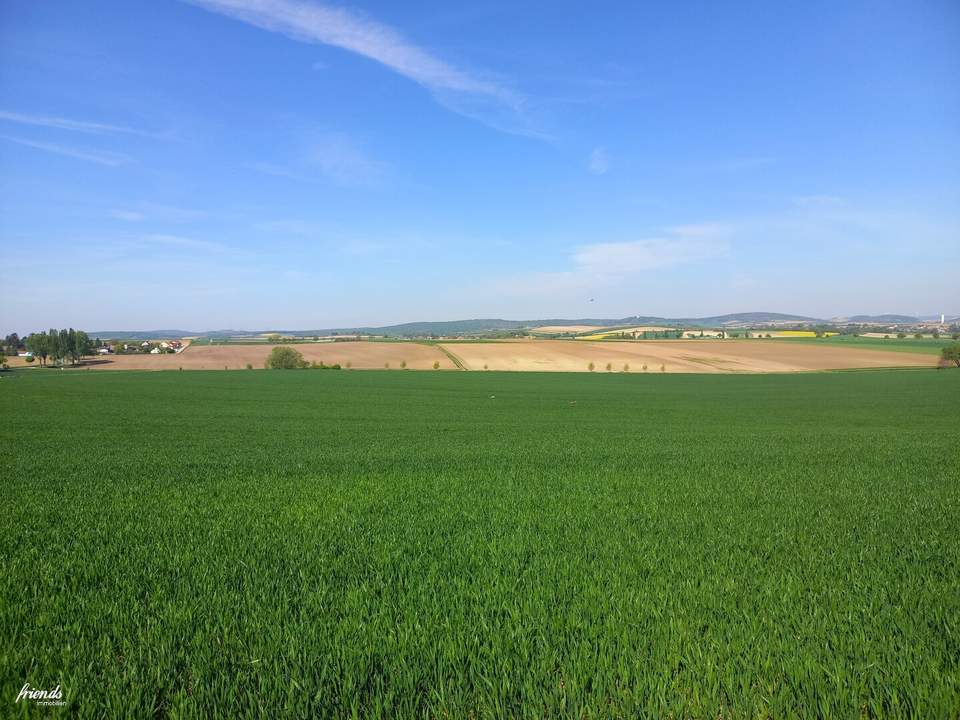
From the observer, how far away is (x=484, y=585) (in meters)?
5.46

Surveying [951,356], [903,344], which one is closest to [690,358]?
[951,356]

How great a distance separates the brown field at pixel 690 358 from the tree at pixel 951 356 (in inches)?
171

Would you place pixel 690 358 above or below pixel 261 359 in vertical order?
below

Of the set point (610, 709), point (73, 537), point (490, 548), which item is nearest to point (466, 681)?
point (610, 709)

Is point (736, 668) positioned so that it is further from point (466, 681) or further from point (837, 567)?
point (837, 567)

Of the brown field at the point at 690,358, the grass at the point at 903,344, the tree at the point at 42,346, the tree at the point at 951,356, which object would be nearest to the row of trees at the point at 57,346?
the tree at the point at 42,346

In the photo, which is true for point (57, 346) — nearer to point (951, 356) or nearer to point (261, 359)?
point (261, 359)

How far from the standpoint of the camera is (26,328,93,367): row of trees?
8638 cm

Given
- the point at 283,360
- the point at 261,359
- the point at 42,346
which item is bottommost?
the point at 283,360

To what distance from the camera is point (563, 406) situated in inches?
1417

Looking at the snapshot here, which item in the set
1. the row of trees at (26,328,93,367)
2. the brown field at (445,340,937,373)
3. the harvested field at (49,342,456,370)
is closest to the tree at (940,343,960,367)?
the brown field at (445,340,937,373)

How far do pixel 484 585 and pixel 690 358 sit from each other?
3534 inches

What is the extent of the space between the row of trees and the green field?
92.9 m

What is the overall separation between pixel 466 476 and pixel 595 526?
15.0ft
